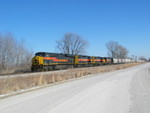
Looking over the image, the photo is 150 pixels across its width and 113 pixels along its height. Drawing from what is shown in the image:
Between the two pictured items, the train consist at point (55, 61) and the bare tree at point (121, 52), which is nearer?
the train consist at point (55, 61)

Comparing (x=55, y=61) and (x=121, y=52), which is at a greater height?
(x=121, y=52)

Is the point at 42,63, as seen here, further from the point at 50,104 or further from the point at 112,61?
the point at 112,61

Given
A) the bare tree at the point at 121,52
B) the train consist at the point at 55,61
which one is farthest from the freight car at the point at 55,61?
the bare tree at the point at 121,52

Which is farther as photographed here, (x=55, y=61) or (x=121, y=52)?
(x=121, y=52)

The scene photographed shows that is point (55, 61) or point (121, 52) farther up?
point (121, 52)

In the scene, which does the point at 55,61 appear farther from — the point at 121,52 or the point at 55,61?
the point at 121,52

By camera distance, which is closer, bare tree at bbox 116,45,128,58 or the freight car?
the freight car

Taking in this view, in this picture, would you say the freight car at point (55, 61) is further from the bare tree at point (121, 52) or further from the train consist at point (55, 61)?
the bare tree at point (121, 52)

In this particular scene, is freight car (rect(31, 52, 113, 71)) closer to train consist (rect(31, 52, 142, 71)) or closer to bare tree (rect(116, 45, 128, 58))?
train consist (rect(31, 52, 142, 71))

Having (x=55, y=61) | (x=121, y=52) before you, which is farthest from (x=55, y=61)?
(x=121, y=52)

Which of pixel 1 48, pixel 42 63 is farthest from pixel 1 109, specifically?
pixel 1 48

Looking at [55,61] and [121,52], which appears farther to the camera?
[121,52]

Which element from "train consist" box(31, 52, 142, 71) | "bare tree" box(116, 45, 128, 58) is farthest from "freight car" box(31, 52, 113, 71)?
"bare tree" box(116, 45, 128, 58)

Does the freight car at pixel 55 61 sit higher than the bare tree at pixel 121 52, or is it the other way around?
the bare tree at pixel 121 52
